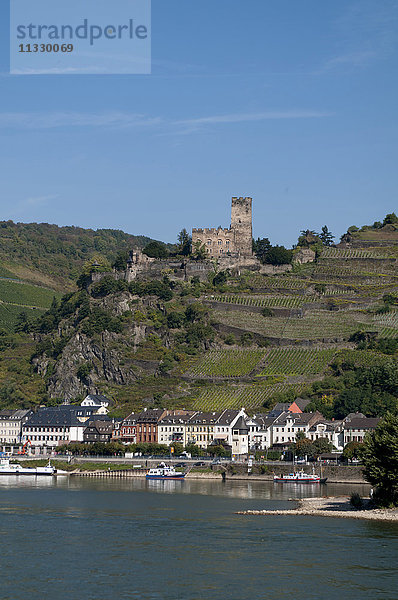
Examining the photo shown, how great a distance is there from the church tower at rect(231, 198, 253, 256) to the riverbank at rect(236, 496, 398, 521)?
76036 millimetres

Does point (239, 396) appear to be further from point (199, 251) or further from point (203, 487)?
point (199, 251)

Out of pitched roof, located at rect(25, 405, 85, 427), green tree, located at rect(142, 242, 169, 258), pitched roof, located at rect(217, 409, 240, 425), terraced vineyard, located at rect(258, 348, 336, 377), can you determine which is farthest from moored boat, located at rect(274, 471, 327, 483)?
green tree, located at rect(142, 242, 169, 258)

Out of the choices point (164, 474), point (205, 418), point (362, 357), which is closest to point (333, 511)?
point (164, 474)

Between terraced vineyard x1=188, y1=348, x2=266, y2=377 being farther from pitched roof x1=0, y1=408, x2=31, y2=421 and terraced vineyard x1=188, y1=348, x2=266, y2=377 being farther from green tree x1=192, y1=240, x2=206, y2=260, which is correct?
green tree x1=192, y1=240, x2=206, y2=260

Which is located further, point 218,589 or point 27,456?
point 27,456

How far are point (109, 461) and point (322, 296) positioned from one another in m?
40.5

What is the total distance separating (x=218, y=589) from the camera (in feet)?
124

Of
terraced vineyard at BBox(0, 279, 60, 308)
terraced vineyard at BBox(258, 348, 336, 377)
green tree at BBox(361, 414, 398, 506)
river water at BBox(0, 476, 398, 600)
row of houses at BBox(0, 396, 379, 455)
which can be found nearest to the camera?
river water at BBox(0, 476, 398, 600)

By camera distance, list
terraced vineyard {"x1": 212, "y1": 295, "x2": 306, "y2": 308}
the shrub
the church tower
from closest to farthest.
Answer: the shrub
terraced vineyard {"x1": 212, "y1": 295, "x2": 306, "y2": 308}
the church tower

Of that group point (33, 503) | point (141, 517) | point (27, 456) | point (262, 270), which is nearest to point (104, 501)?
point (33, 503)

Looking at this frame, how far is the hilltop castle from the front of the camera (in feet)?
446

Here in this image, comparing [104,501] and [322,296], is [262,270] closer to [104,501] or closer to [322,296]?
[322,296]

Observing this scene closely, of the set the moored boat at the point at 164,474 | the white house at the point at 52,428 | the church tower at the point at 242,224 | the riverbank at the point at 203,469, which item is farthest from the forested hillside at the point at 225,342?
the moored boat at the point at 164,474

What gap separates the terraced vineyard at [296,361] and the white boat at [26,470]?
2565 centimetres
